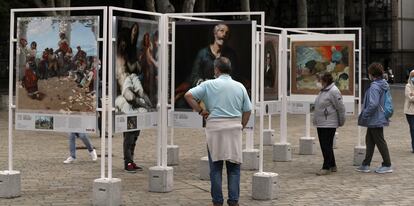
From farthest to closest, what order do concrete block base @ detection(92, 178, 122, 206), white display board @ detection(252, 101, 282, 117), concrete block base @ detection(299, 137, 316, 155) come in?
concrete block base @ detection(299, 137, 316, 155)
white display board @ detection(252, 101, 282, 117)
concrete block base @ detection(92, 178, 122, 206)

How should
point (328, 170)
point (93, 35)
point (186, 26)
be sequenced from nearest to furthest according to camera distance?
1. point (93, 35)
2. point (186, 26)
3. point (328, 170)

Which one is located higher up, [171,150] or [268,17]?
[268,17]

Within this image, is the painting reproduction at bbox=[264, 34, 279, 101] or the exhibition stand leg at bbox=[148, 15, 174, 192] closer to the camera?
the exhibition stand leg at bbox=[148, 15, 174, 192]

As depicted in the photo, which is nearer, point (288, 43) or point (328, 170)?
point (328, 170)

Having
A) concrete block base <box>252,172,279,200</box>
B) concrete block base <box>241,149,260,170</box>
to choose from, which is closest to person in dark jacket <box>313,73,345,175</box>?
concrete block base <box>241,149,260,170</box>

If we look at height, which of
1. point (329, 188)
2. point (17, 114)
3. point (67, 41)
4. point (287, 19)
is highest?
point (287, 19)

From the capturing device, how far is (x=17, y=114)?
8531mm

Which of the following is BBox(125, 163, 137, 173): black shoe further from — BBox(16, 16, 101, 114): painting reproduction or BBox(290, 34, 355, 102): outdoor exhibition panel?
BBox(290, 34, 355, 102): outdoor exhibition panel

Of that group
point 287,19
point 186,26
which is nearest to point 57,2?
point 186,26

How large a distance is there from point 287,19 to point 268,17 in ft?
83.2

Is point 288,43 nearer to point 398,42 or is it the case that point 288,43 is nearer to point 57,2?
point 57,2

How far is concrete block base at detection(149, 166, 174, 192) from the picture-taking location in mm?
9031

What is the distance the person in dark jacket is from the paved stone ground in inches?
12.1

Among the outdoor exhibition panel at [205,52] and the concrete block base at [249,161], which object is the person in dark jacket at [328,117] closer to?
the concrete block base at [249,161]
